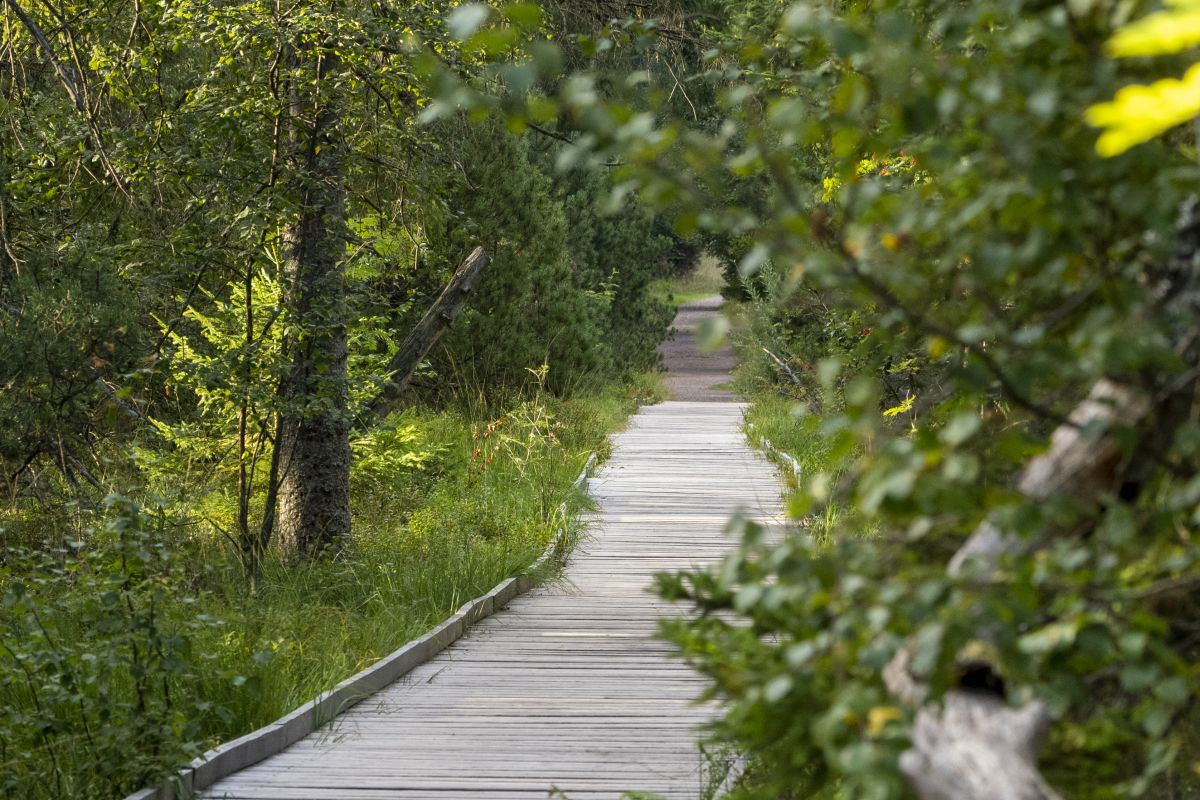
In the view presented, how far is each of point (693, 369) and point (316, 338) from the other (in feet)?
81.1

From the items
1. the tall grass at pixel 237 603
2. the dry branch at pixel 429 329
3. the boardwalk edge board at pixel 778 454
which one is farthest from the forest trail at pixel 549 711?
the boardwalk edge board at pixel 778 454

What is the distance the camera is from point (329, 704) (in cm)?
605

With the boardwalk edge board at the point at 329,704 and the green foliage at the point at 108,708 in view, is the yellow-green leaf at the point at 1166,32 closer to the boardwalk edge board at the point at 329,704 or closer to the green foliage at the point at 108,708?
the green foliage at the point at 108,708

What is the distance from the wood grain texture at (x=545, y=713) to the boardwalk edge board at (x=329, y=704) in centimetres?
6

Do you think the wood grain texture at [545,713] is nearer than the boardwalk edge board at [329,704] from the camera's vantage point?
No

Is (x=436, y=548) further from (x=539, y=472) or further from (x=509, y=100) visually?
(x=509, y=100)

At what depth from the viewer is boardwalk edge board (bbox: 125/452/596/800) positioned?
16.1 feet

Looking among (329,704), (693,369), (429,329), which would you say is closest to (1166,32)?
(329,704)

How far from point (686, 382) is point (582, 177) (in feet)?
20.2

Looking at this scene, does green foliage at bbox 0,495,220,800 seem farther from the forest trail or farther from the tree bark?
the tree bark

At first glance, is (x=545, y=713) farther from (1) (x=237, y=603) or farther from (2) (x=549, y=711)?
(1) (x=237, y=603)

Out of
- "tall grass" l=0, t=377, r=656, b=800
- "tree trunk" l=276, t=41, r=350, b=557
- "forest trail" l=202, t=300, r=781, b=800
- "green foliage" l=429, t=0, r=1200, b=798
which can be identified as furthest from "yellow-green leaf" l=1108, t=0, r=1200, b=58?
"tree trunk" l=276, t=41, r=350, b=557

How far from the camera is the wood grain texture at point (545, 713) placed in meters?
5.13

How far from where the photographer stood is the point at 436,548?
9.09 m
